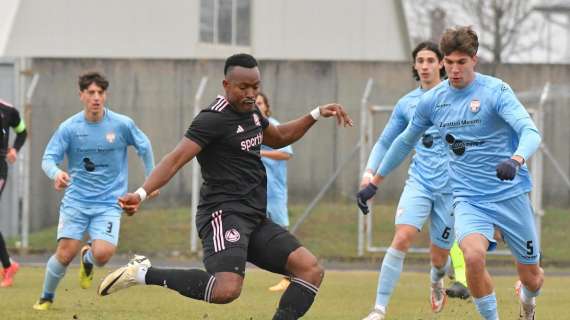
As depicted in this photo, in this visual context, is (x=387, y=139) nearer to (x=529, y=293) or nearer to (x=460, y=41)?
(x=529, y=293)

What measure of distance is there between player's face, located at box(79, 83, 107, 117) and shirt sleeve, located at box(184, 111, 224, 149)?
3739 mm

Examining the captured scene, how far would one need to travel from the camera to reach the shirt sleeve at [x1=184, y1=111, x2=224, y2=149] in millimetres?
8320

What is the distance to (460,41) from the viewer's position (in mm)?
8656

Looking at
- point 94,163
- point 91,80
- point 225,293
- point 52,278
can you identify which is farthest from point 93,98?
point 225,293

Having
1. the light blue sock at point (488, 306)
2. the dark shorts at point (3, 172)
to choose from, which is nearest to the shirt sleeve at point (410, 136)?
the light blue sock at point (488, 306)

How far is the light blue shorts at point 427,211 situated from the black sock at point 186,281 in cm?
299

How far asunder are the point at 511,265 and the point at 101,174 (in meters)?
9.01

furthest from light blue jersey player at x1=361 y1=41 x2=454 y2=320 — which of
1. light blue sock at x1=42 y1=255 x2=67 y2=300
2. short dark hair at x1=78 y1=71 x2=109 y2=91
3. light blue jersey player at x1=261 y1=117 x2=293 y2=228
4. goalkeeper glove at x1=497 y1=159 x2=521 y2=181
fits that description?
light blue jersey player at x1=261 y1=117 x2=293 y2=228

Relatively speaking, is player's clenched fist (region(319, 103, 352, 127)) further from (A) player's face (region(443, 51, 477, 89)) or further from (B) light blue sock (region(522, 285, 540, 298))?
(B) light blue sock (region(522, 285, 540, 298))

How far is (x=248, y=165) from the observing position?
8523 millimetres

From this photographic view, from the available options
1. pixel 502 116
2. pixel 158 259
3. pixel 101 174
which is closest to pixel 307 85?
pixel 158 259

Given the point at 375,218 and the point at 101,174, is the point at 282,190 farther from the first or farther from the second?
the point at 375,218

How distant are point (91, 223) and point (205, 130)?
406 centimetres

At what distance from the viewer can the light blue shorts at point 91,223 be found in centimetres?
1191
